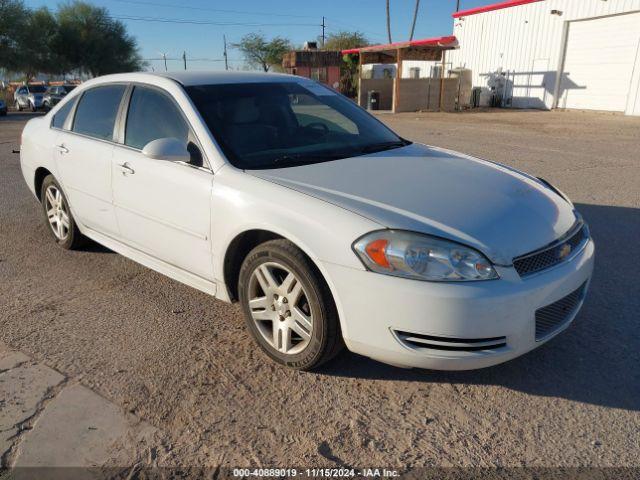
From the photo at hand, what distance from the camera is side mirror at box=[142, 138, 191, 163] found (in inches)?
124

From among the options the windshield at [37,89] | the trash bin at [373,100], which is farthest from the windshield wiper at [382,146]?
the windshield at [37,89]

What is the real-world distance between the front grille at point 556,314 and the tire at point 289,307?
1.00 m

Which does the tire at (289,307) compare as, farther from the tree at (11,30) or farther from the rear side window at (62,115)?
the tree at (11,30)

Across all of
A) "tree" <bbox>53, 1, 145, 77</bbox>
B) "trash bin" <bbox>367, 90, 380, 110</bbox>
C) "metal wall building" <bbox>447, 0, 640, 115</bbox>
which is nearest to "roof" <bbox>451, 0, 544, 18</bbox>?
"metal wall building" <bbox>447, 0, 640, 115</bbox>

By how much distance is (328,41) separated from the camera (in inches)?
2333

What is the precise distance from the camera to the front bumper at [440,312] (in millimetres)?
2395

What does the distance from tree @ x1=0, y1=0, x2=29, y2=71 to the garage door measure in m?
41.1

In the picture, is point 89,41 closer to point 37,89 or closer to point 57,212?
point 37,89

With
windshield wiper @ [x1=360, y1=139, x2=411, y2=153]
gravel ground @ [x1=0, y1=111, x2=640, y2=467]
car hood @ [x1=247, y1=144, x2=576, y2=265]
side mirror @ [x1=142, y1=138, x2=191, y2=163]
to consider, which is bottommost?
gravel ground @ [x1=0, y1=111, x2=640, y2=467]

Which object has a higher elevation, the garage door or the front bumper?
the garage door

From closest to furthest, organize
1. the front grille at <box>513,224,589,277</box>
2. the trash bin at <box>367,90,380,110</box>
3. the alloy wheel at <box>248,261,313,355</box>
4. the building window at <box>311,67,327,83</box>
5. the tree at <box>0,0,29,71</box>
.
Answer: the front grille at <box>513,224,589,277</box>, the alloy wheel at <box>248,261,313,355</box>, the trash bin at <box>367,90,380,110</box>, the building window at <box>311,67,327,83</box>, the tree at <box>0,0,29,71</box>

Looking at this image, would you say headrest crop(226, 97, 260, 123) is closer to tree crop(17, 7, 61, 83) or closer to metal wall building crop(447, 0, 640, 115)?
metal wall building crop(447, 0, 640, 115)

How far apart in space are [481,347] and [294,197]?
47.0 inches

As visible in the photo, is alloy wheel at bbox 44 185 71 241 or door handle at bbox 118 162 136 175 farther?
alloy wheel at bbox 44 185 71 241
